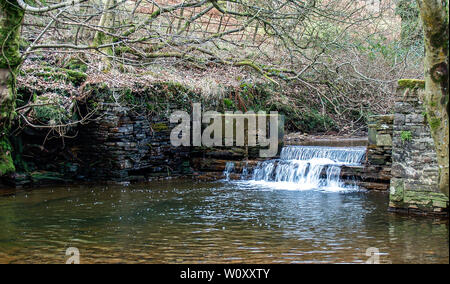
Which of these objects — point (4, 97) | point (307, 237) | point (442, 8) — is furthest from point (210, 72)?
point (442, 8)

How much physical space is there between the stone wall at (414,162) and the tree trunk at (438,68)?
384cm

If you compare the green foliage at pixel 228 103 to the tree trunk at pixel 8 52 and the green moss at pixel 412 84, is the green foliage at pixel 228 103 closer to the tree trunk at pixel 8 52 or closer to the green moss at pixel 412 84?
the green moss at pixel 412 84

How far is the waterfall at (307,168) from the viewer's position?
1113 centimetres

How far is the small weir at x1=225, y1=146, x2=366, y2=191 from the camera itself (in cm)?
1110

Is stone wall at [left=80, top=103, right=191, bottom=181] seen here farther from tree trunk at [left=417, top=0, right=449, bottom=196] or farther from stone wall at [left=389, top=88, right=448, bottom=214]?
tree trunk at [left=417, top=0, right=449, bottom=196]

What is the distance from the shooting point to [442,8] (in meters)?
3.89

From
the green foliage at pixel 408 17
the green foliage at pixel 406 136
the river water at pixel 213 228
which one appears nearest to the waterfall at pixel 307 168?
the river water at pixel 213 228

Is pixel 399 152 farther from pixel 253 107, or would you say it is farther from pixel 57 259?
pixel 253 107

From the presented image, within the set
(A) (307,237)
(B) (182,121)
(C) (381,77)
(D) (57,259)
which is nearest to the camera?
(D) (57,259)

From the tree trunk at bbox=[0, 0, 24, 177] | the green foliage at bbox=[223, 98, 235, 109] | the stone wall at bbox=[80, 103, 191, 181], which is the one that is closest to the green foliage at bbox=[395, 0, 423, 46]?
the green foliage at bbox=[223, 98, 235, 109]

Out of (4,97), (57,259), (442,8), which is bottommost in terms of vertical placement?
(57,259)

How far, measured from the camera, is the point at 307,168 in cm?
1165

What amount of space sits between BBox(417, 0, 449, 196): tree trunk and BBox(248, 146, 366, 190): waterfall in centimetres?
700

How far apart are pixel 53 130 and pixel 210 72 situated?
4960 millimetres
